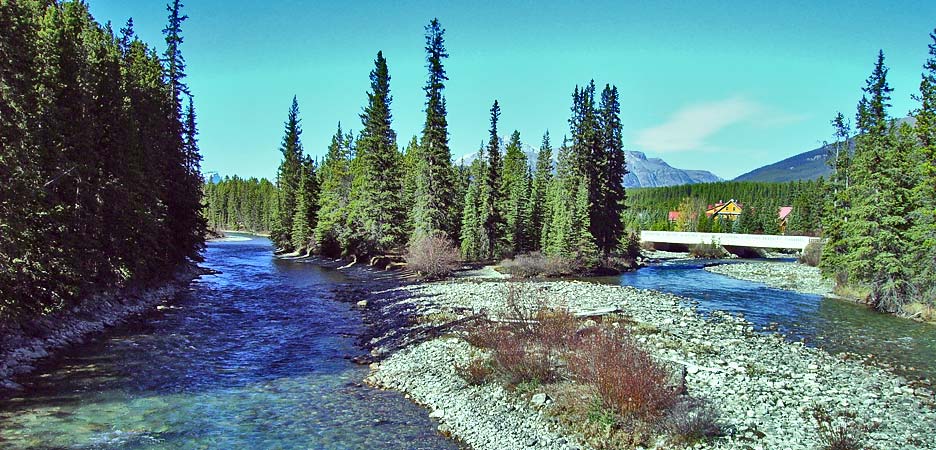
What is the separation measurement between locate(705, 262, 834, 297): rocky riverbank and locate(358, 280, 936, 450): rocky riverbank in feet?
60.3

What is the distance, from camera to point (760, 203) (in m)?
119

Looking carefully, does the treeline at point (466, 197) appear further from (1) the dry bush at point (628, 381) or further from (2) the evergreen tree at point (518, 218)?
(1) the dry bush at point (628, 381)

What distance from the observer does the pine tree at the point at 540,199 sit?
55.8 metres

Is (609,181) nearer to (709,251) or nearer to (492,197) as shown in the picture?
(492,197)

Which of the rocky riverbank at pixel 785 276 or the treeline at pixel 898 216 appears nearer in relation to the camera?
the treeline at pixel 898 216

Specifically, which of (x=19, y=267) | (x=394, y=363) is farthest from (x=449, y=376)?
(x=19, y=267)

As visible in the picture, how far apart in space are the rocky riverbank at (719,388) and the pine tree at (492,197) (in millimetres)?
26131

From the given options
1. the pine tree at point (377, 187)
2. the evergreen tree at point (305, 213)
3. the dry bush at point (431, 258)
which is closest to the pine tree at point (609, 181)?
the dry bush at point (431, 258)

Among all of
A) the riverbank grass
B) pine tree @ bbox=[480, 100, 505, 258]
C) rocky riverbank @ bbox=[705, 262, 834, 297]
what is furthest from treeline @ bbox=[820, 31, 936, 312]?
pine tree @ bbox=[480, 100, 505, 258]

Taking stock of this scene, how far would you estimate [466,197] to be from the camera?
51.2m

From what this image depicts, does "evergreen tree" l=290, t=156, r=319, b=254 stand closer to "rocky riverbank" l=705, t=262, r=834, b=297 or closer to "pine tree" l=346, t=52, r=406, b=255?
"pine tree" l=346, t=52, r=406, b=255

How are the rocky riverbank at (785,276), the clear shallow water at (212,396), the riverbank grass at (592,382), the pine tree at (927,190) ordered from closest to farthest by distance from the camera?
the riverbank grass at (592,382), the clear shallow water at (212,396), the pine tree at (927,190), the rocky riverbank at (785,276)

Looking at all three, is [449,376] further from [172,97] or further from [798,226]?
[798,226]

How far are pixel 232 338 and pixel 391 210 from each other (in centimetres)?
2858
